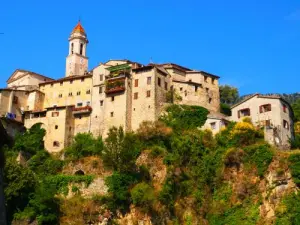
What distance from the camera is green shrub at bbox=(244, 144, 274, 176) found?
1849 inches

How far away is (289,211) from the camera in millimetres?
42875

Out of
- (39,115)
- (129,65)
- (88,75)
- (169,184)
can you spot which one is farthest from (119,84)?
(169,184)

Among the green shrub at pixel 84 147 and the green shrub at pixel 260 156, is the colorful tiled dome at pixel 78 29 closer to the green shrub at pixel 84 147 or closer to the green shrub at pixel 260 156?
the green shrub at pixel 84 147

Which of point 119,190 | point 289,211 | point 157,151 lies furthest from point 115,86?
point 289,211

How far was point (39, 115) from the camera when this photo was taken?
68938mm

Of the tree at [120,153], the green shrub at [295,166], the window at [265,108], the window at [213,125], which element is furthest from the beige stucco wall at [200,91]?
the green shrub at [295,166]

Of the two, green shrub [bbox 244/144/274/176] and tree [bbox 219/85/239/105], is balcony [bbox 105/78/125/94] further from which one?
tree [bbox 219/85/239/105]

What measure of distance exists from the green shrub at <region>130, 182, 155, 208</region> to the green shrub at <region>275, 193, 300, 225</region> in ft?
42.5

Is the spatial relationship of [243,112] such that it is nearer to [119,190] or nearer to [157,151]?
[157,151]

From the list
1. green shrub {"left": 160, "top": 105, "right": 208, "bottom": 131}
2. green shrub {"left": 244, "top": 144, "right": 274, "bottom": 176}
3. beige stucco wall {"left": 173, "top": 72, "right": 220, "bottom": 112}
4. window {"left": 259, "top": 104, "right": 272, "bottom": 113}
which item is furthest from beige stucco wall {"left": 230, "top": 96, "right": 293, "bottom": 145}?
beige stucco wall {"left": 173, "top": 72, "right": 220, "bottom": 112}

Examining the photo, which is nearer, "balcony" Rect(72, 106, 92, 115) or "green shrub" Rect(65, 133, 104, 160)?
"green shrub" Rect(65, 133, 104, 160)

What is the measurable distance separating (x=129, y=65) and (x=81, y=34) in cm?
1993

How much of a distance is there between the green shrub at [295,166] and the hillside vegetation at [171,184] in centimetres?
10

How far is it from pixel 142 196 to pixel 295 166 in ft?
50.8
